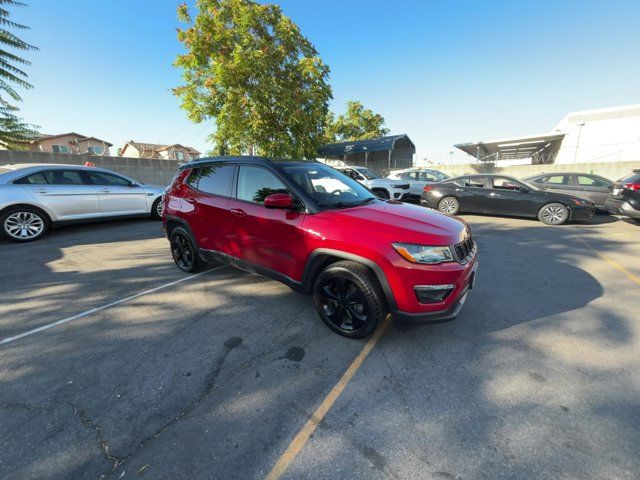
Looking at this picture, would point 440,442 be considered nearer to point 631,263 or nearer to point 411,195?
point 631,263

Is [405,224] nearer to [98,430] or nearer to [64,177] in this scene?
[98,430]

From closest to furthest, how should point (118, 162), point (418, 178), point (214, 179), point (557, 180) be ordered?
point (214, 179), point (557, 180), point (418, 178), point (118, 162)

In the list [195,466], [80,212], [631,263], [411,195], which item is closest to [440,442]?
[195,466]

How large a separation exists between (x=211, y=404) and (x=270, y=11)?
16.9 m

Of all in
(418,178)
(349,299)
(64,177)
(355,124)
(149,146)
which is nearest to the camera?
(349,299)

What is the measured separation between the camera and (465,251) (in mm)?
2713

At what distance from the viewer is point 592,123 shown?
66.4 feet

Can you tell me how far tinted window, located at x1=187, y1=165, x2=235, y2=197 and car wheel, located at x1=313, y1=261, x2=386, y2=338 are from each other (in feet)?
5.74

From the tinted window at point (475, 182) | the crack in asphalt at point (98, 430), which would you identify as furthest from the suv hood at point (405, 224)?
the tinted window at point (475, 182)

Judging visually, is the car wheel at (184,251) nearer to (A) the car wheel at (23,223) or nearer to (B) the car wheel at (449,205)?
(A) the car wheel at (23,223)

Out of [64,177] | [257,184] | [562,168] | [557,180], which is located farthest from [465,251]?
[562,168]

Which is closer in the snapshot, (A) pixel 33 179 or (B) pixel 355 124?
(A) pixel 33 179

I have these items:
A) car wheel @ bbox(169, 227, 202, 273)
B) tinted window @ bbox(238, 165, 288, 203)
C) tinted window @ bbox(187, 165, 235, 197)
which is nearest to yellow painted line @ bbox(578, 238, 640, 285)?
tinted window @ bbox(238, 165, 288, 203)

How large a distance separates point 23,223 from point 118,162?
31.4 feet
